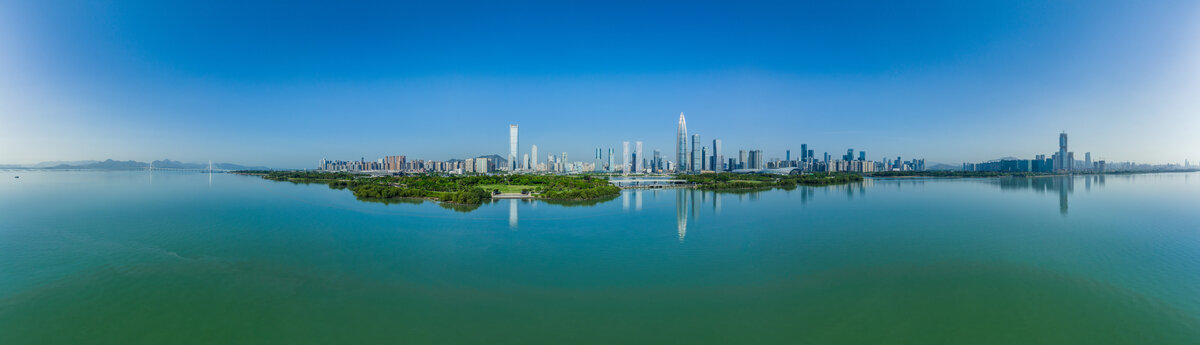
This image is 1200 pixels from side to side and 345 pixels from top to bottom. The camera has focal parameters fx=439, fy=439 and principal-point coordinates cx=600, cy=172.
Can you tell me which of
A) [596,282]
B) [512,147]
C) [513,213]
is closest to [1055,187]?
[513,213]

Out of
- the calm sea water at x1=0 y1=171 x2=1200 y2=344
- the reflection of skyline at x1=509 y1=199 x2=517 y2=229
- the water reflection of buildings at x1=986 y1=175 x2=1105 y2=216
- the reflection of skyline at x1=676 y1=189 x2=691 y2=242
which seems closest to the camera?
the calm sea water at x1=0 y1=171 x2=1200 y2=344

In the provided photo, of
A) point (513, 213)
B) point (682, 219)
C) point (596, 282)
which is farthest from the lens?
point (513, 213)

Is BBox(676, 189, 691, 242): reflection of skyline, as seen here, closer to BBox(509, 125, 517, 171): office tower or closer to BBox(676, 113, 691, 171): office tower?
BBox(676, 113, 691, 171): office tower

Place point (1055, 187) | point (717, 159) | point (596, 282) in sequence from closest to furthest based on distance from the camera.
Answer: point (596, 282) → point (1055, 187) → point (717, 159)

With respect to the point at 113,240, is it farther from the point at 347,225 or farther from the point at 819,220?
the point at 819,220

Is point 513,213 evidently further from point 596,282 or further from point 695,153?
point 695,153

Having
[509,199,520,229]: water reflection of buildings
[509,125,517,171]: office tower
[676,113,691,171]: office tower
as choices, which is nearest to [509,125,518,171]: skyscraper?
[509,125,517,171]: office tower

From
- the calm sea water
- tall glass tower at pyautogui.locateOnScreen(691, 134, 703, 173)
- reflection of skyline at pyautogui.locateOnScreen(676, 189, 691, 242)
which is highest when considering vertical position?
tall glass tower at pyautogui.locateOnScreen(691, 134, 703, 173)

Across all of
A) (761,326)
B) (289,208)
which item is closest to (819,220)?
(761,326)
